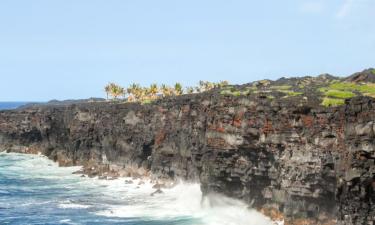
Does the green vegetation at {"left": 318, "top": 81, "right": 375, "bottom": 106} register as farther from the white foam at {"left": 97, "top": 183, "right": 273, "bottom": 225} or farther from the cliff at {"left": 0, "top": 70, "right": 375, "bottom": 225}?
the white foam at {"left": 97, "top": 183, "right": 273, "bottom": 225}

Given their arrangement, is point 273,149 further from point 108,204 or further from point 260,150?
point 108,204

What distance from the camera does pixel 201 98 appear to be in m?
72.3

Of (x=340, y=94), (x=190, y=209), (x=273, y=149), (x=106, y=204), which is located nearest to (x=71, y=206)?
(x=106, y=204)

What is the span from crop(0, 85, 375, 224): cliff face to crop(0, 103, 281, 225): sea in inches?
89.9

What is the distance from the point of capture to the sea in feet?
189

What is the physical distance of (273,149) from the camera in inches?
2036

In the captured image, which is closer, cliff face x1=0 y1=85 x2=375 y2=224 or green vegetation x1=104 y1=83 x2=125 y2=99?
cliff face x1=0 y1=85 x2=375 y2=224

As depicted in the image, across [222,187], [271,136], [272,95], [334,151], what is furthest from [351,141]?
[222,187]

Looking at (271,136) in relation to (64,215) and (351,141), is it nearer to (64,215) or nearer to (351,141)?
(351,141)

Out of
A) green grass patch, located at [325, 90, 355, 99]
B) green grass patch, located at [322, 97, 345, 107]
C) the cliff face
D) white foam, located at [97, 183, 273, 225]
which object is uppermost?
green grass patch, located at [325, 90, 355, 99]

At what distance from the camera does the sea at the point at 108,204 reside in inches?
2263

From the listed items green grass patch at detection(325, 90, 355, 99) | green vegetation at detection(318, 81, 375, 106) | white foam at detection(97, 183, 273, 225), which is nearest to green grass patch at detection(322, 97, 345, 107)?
green vegetation at detection(318, 81, 375, 106)

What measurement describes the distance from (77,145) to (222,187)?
192 feet

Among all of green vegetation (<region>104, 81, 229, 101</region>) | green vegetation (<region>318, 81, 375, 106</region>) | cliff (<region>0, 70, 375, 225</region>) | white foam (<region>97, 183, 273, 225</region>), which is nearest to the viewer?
cliff (<region>0, 70, 375, 225</region>)
